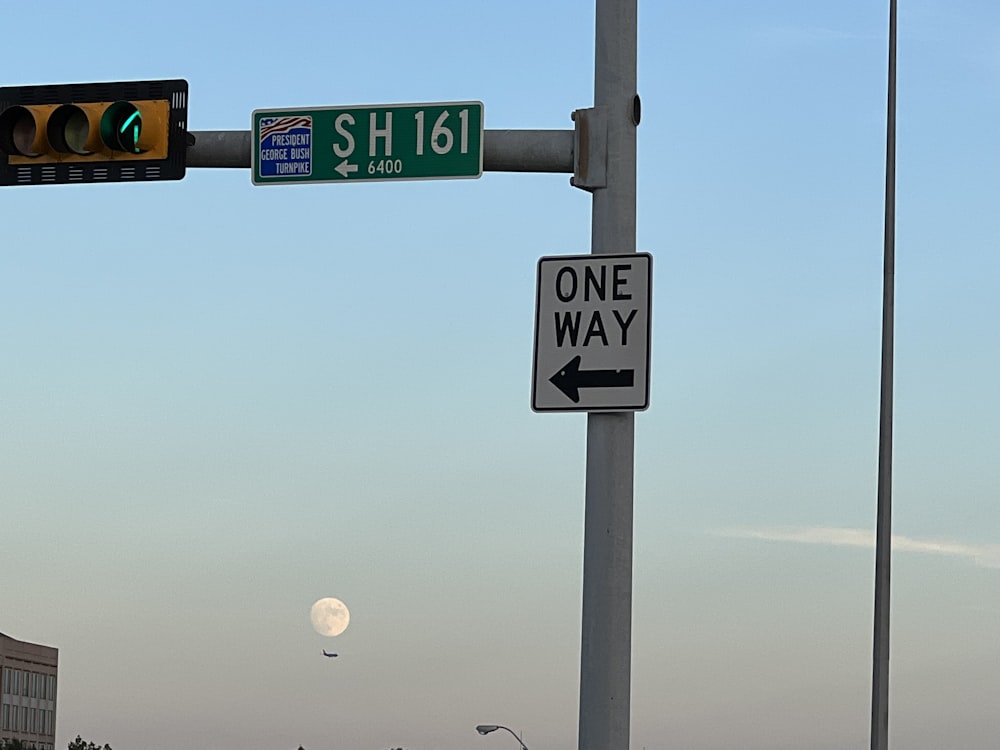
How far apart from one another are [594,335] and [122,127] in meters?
3.89

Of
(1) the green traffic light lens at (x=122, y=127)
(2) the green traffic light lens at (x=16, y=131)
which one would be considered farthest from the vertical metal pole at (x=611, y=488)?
(2) the green traffic light lens at (x=16, y=131)

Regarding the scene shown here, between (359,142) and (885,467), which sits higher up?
(359,142)

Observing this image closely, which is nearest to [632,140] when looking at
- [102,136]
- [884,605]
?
[102,136]

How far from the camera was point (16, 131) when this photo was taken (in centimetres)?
1178

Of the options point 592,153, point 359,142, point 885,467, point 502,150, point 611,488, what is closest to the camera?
point 611,488

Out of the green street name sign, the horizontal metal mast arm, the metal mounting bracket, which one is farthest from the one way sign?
the green street name sign

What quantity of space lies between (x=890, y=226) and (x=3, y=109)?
14.9 meters

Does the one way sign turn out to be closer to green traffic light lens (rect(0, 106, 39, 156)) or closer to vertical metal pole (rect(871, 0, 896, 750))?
green traffic light lens (rect(0, 106, 39, 156))

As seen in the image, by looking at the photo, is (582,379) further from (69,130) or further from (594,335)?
(69,130)

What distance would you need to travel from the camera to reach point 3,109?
11805mm

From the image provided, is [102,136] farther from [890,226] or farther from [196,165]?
[890,226]

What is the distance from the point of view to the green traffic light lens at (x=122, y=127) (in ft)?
38.1

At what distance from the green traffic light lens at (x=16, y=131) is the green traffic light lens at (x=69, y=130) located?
189 mm

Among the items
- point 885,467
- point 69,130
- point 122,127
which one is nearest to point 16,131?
point 69,130
